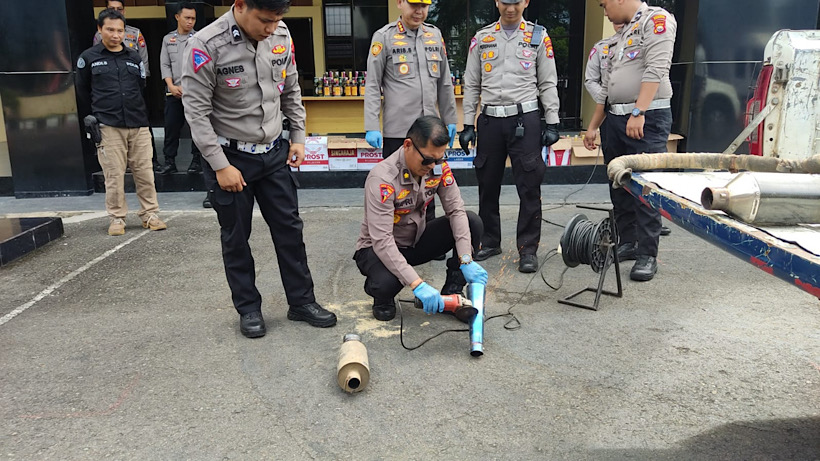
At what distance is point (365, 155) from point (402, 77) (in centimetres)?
316

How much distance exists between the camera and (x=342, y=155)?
7695mm

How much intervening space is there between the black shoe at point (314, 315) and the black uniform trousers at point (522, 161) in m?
1.68

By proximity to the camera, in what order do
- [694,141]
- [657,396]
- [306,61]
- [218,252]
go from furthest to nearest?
[306,61] < [694,141] < [218,252] < [657,396]

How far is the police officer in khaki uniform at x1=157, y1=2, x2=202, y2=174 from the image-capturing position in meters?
6.95

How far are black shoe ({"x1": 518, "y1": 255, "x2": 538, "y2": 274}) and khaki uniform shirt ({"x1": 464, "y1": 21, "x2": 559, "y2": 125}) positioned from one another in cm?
101

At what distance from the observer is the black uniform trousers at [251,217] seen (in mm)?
3348

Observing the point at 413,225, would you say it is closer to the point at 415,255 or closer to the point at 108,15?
the point at 415,255

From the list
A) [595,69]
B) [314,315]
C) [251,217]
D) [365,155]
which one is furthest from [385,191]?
[365,155]

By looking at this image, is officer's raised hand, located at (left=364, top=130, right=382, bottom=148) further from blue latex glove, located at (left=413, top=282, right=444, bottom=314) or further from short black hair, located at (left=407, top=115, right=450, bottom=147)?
blue latex glove, located at (left=413, top=282, right=444, bottom=314)

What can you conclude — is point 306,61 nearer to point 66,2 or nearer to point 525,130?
point 66,2

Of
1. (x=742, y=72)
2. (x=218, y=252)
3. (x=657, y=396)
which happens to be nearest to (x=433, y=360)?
(x=657, y=396)

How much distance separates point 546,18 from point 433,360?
8.56 metres

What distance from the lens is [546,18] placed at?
34.1 feet

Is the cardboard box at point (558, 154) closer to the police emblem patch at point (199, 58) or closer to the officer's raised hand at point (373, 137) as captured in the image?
the officer's raised hand at point (373, 137)
